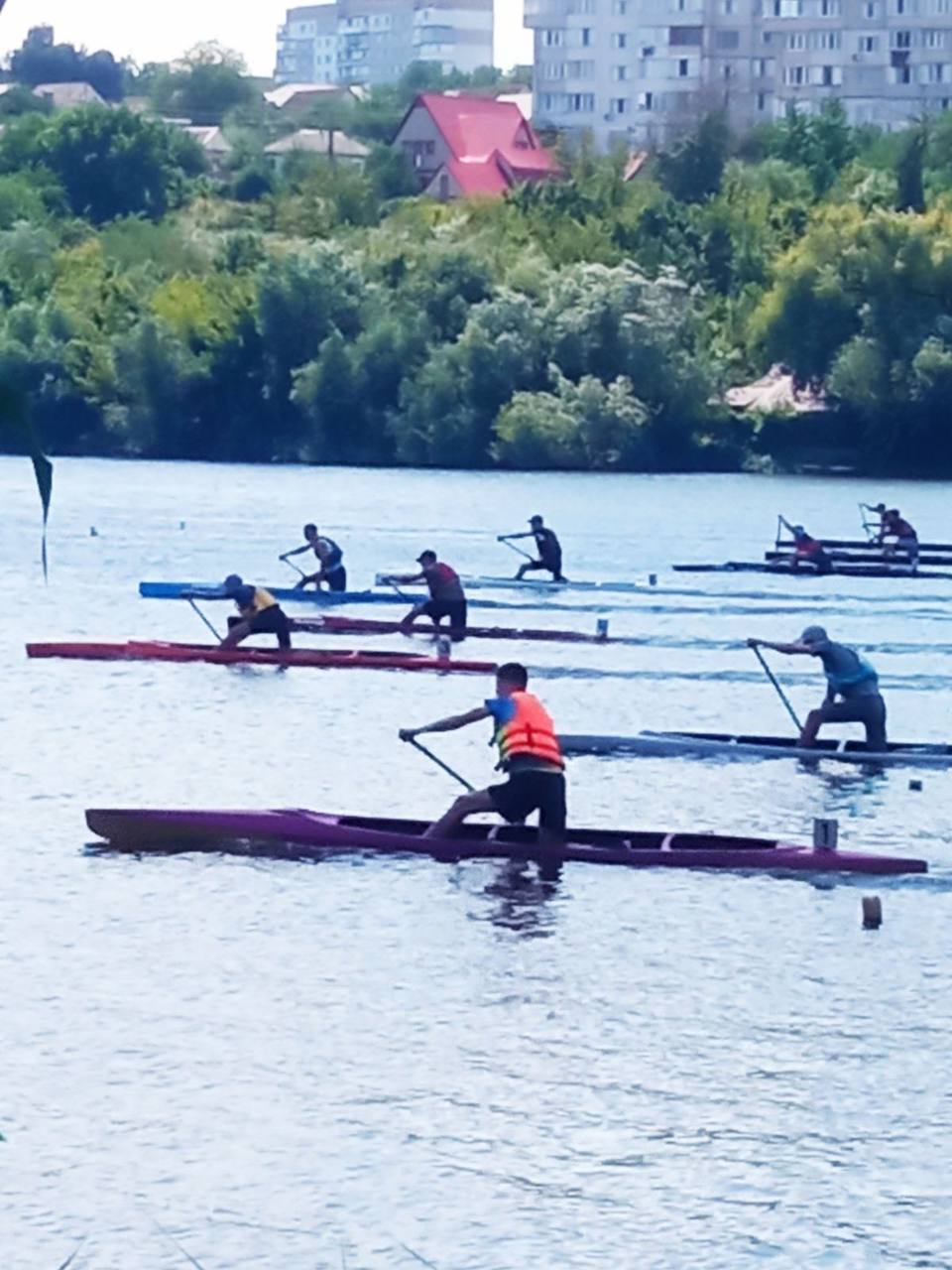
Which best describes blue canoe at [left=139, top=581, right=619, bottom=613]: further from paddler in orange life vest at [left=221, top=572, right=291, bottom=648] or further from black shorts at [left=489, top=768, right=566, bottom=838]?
black shorts at [left=489, top=768, right=566, bottom=838]

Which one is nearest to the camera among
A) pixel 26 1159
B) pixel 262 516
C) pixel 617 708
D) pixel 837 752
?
pixel 26 1159

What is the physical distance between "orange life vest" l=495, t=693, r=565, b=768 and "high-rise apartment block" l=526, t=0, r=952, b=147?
127446mm

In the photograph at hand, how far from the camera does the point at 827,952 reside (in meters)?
19.5

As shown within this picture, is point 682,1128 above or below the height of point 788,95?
below

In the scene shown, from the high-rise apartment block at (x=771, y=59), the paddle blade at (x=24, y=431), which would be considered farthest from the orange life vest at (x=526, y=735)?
the high-rise apartment block at (x=771, y=59)

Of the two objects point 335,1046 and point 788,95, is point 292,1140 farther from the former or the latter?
point 788,95

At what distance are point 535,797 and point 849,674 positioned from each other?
5583 mm

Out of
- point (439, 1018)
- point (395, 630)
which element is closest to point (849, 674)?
point (439, 1018)

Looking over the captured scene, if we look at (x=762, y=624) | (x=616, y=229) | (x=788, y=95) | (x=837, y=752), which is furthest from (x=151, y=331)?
(x=788, y=95)

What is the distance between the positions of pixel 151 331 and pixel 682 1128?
227 feet

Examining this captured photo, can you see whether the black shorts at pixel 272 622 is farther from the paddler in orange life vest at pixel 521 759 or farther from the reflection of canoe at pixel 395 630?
the paddler in orange life vest at pixel 521 759

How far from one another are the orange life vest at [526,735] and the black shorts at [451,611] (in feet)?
49.6

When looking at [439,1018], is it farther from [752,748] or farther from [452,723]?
[752,748]

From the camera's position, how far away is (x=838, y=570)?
48.1m
